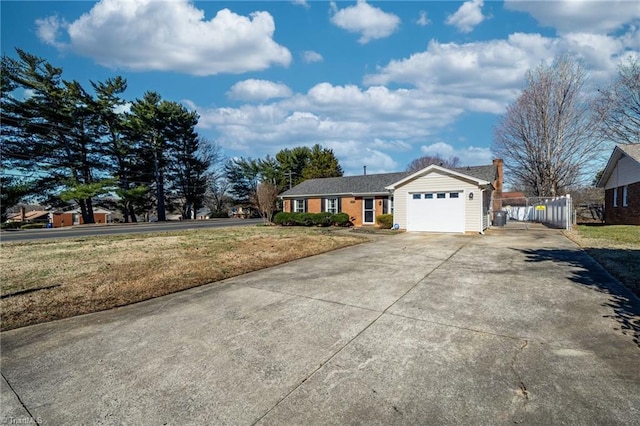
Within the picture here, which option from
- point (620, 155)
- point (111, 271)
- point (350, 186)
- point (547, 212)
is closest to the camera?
point (111, 271)

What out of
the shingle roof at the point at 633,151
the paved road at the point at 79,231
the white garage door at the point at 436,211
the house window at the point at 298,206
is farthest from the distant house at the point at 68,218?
the shingle roof at the point at 633,151

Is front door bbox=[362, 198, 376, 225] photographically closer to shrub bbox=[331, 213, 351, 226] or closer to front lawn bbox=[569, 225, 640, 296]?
A: shrub bbox=[331, 213, 351, 226]

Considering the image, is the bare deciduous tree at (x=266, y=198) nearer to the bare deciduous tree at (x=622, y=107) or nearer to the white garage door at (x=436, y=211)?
the white garage door at (x=436, y=211)

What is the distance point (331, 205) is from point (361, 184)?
8.92ft

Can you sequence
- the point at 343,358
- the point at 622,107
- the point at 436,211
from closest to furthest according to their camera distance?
the point at 343,358 → the point at 436,211 → the point at 622,107

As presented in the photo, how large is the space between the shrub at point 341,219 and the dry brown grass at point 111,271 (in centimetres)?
971

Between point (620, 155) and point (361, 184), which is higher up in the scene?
point (620, 155)

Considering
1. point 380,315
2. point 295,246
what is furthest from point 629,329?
point 295,246

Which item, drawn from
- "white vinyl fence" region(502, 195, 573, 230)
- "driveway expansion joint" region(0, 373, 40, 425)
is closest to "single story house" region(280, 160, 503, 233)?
"white vinyl fence" region(502, 195, 573, 230)

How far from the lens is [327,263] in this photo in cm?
842

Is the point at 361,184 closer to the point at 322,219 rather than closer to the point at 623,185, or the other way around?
the point at 322,219

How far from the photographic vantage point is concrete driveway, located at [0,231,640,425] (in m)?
2.46

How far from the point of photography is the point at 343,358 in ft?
10.8

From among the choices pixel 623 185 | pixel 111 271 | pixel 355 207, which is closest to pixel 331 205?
pixel 355 207
